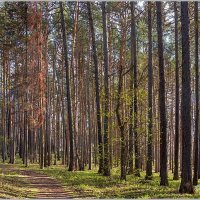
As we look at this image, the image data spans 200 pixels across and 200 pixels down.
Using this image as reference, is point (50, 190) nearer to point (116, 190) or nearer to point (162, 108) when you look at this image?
point (116, 190)

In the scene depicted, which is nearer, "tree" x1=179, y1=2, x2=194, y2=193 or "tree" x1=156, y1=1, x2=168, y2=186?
"tree" x1=179, y1=2, x2=194, y2=193

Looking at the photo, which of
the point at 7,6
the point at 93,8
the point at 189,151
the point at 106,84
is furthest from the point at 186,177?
the point at 7,6

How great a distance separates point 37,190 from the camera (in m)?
16.3

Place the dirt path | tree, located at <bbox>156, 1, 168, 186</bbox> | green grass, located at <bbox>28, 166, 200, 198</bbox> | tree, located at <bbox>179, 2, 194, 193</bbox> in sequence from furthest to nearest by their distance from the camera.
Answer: tree, located at <bbox>156, 1, 168, 186</bbox> → the dirt path → tree, located at <bbox>179, 2, 194, 193</bbox> → green grass, located at <bbox>28, 166, 200, 198</bbox>

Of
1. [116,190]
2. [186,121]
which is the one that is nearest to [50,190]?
[116,190]

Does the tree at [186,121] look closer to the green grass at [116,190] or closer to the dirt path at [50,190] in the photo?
the green grass at [116,190]

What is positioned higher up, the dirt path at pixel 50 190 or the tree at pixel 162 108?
the tree at pixel 162 108

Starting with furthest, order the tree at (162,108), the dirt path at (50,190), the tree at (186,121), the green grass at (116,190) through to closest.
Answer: the tree at (162,108) → the dirt path at (50,190) → the tree at (186,121) → the green grass at (116,190)

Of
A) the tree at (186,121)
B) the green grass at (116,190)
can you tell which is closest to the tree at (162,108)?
the green grass at (116,190)

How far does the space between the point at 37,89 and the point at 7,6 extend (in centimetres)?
711

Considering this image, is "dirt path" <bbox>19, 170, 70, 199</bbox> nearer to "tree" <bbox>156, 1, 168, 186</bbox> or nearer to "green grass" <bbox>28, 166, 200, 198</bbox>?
"green grass" <bbox>28, 166, 200, 198</bbox>

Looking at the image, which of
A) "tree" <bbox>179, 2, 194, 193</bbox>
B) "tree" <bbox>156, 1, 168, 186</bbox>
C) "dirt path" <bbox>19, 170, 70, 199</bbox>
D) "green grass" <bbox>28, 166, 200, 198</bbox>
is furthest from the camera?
"tree" <bbox>156, 1, 168, 186</bbox>

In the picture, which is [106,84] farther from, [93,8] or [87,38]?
[87,38]

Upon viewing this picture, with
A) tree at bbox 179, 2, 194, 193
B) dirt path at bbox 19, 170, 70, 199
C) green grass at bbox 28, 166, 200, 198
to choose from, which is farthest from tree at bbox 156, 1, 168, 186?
dirt path at bbox 19, 170, 70, 199
